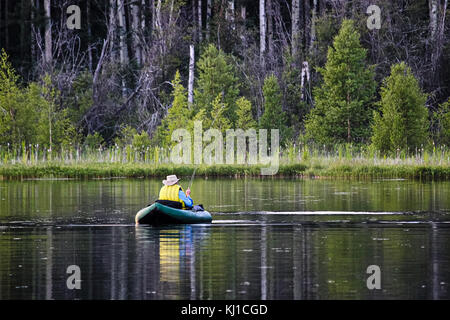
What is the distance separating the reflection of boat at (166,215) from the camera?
70.9 ft

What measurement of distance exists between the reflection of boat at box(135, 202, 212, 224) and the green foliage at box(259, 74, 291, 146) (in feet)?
91.2

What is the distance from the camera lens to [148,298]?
12.8 m

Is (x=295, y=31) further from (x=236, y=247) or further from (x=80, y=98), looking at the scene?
(x=236, y=247)

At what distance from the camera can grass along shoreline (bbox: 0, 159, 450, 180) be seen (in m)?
41.3

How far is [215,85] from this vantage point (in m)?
51.6

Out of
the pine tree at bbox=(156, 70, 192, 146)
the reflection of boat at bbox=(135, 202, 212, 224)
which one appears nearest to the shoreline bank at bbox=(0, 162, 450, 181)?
the pine tree at bbox=(156, 70, 192, 146)

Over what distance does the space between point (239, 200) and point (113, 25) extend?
32389 mm

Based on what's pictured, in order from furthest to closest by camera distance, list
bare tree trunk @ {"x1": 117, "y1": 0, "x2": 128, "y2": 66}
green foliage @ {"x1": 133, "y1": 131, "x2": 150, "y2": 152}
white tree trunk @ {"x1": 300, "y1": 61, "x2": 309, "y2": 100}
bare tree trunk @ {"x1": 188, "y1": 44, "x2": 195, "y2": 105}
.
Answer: bare tree trunk @ {"x1": 117, "y1": 0, "x2": 128, "y2": 66} → white tree trunk @ {"x1": 300, "y1": 61, "x2": 309, "y2": 100} → bare tree trunk @ {"x1": 188, "y1": 44, "x2": 195, "y2": 105} → green foliage @ {"x1": 133, "y1": 131, "x2": 150, "y2": 152}

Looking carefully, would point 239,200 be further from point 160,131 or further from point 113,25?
point 113,25

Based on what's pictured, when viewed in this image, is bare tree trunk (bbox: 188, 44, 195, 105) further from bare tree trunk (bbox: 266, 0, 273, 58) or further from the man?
the man

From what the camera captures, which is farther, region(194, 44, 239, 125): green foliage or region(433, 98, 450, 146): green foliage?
region(194, 44, 239, 125): green foliage

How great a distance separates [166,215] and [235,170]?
21795 millimetres

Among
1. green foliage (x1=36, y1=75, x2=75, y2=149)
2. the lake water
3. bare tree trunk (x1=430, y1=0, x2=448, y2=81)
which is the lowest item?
the lake water

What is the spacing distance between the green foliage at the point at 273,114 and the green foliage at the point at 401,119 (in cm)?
558
